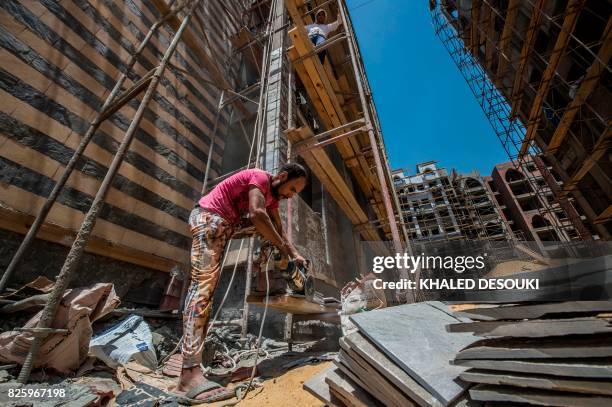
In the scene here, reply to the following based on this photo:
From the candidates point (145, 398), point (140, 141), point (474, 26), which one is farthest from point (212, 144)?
point (474, 26)

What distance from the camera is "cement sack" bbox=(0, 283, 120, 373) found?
1.96 meters

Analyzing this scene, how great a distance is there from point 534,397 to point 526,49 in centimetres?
1202

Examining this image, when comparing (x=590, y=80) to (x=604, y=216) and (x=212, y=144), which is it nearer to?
(x=604, y=216)

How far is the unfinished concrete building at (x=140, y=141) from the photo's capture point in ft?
10.8

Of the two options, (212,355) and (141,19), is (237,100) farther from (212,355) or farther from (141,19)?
(212,355)

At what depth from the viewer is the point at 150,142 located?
5.00m

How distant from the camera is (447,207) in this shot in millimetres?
27062

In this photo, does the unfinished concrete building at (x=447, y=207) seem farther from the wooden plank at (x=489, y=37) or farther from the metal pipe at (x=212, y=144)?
the metal pipe at (x=212, y=144)

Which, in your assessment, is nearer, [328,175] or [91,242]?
[91,242]

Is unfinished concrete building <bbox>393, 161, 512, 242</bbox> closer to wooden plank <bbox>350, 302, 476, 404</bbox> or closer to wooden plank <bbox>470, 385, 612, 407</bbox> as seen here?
wooden plank <bbox>350, 302, 476, 404</bbox>

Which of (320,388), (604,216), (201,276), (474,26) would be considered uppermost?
(474,26)

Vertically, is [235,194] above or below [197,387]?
above

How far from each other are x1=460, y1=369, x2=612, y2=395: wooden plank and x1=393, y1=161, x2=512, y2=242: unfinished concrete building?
79.9 feet

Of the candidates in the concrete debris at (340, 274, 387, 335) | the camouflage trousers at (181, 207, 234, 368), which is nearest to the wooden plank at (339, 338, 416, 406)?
the camouflage trousers at (181, 207, 234, 368)
